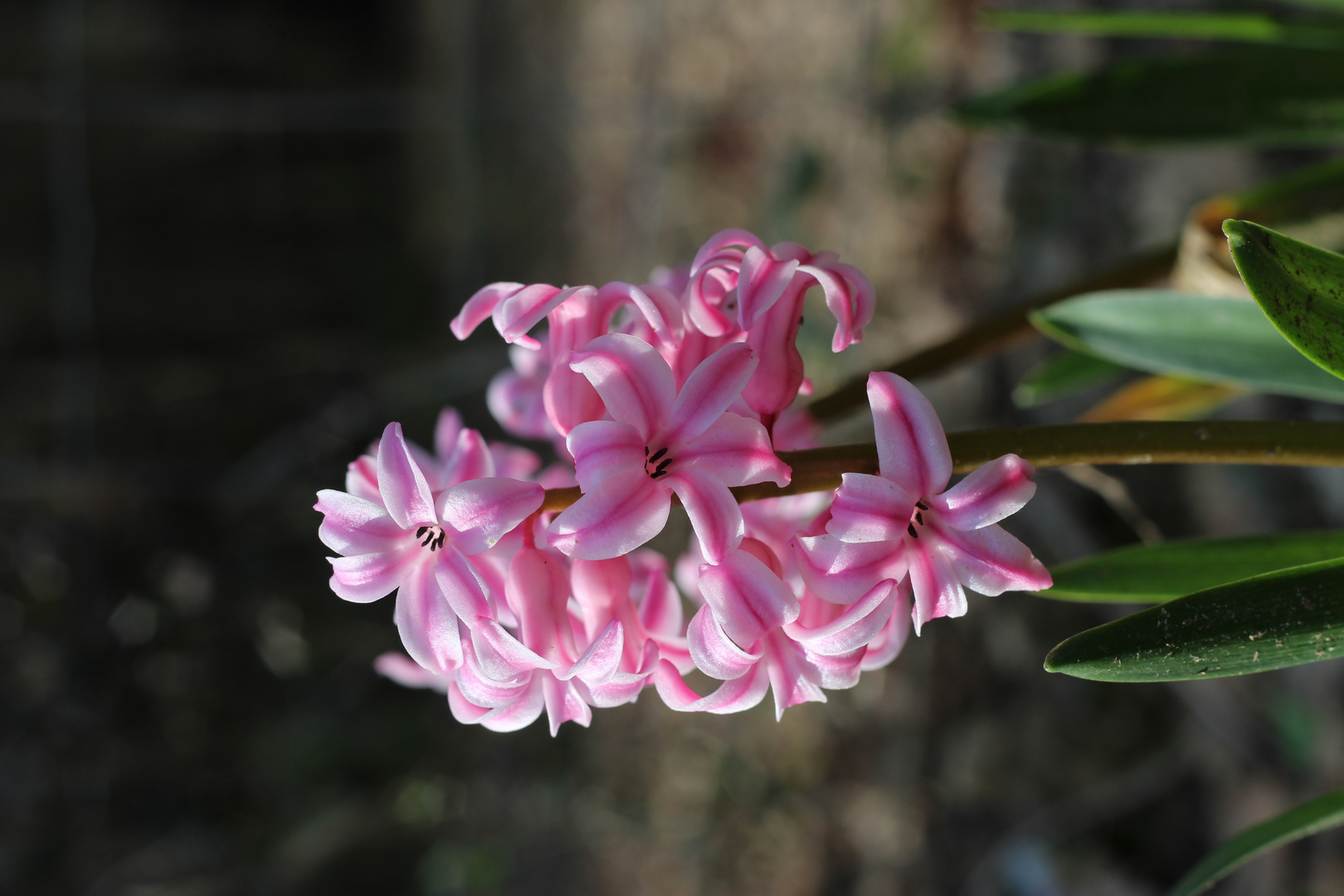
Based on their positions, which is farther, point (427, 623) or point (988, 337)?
point (988, 337)

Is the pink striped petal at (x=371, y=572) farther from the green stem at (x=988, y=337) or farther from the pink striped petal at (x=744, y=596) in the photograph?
the green stem at (x=988, y=337)

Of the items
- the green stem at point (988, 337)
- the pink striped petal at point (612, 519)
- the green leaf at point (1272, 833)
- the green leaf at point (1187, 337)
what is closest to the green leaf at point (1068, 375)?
the green stem at point (988, 337)

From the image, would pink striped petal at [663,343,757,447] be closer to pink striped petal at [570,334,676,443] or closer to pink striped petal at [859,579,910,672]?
pink striped petal at [570,334,676,443]

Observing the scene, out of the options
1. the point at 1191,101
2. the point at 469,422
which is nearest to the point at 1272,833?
the point at 1191,101

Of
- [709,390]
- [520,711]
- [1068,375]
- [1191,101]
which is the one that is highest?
[1191,101]

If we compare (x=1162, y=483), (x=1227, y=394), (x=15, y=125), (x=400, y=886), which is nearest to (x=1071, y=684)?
(x=1162, y=483)

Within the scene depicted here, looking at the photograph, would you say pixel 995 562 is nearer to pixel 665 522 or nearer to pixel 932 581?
pixel 932 581

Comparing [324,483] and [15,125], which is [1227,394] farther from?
[15,125]
